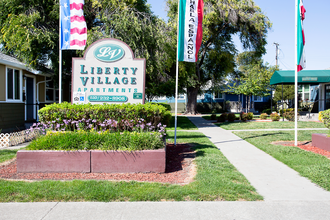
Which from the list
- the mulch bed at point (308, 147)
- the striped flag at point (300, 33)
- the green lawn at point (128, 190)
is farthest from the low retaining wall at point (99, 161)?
the striped flag at point (300, 33)

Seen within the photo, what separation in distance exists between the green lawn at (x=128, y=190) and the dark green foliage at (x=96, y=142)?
0.98 metres

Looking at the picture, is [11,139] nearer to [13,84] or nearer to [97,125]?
[97,125]

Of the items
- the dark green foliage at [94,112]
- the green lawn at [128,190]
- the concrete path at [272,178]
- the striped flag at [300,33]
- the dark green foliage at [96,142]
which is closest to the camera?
the green lawn at [128,190]

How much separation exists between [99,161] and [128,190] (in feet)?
4.62

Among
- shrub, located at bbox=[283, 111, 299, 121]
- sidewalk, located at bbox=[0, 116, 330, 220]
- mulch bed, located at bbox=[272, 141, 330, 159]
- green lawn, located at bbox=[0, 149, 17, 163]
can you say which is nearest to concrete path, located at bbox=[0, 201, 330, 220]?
sidewalk, located at bbox=[0, 116, 330, 220]

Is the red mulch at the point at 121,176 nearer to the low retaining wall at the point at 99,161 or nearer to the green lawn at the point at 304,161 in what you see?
the low retaining wall at the point at 99,161

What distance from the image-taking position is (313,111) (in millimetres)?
21844

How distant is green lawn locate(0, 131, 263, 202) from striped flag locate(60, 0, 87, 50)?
16.7 feet

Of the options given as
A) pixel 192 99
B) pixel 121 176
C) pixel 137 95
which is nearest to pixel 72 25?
pixel 137 95

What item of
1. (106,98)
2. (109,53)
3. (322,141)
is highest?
(109,53)

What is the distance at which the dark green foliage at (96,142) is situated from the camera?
595cm

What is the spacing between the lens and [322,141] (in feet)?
28.0

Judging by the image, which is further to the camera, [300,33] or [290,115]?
[290,115]

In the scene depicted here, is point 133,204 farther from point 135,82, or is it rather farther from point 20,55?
point 20,55
